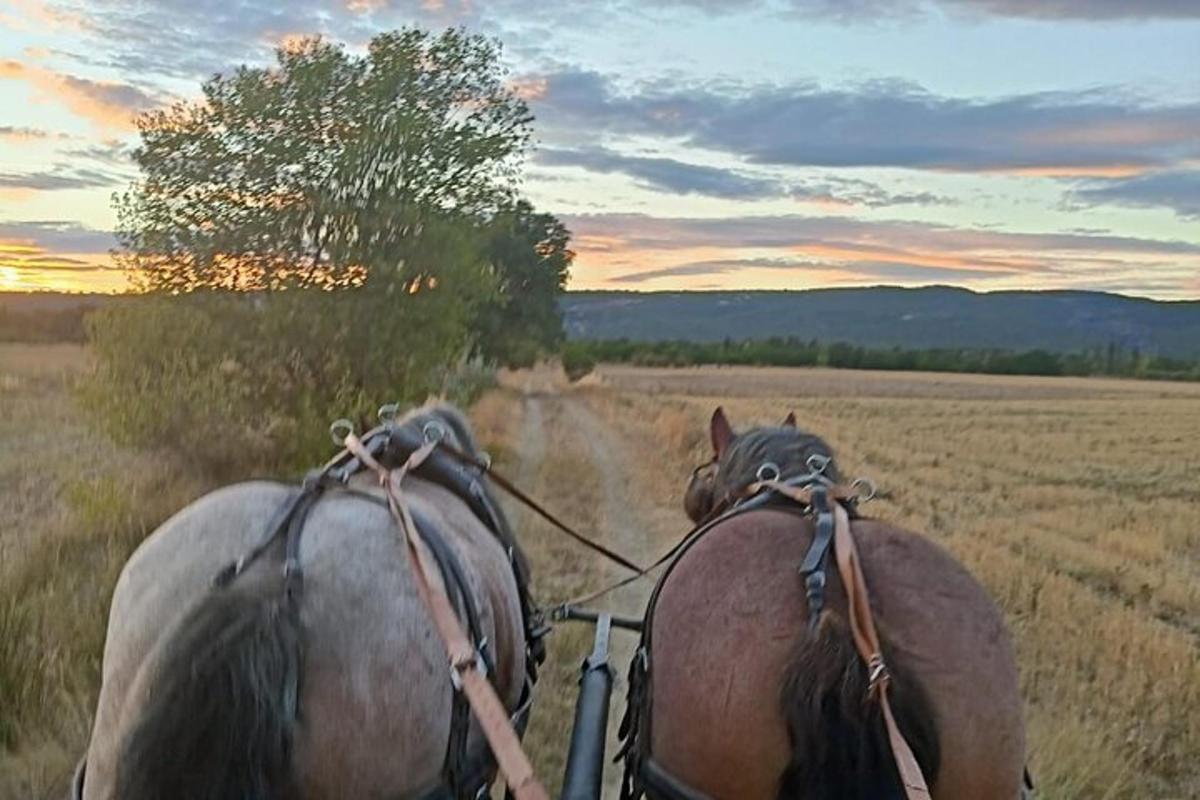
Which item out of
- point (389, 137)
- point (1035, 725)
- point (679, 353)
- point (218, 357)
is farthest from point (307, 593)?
point (679, 353)

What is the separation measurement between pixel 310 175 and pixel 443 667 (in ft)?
33.6

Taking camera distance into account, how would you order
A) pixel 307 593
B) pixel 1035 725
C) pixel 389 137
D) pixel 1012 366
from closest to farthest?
1. pixel 307 593
2. pixel 1035 725
3. pixel 389 137
4. pixel 1012 366

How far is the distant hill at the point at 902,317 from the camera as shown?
519ft

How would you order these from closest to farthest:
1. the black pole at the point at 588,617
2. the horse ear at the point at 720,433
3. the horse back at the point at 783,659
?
1. the horse back at the point at 783,659
2. the black pole at the point at 588,617
3. the horse ear at the point at 720,433

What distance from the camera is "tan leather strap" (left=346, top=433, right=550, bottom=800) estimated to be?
266 centimetres

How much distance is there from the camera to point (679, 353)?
84.1 m

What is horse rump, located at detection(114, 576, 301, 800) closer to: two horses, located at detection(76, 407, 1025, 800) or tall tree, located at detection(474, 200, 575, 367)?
two horses, located at detection(76, 407, 1025, 800)

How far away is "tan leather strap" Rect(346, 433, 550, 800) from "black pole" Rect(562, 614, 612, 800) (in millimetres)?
961

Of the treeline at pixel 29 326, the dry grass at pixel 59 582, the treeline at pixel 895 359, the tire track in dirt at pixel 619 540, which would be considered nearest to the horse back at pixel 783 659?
the tire track in dirt at pixel 619 540

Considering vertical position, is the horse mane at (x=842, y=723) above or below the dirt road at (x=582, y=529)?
above

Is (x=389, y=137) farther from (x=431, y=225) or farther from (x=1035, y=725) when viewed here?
(x=1035, y=725)

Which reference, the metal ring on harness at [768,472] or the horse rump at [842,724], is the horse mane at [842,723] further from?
the metal ring on harness at [768,472]

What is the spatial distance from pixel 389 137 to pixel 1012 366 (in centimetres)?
7486

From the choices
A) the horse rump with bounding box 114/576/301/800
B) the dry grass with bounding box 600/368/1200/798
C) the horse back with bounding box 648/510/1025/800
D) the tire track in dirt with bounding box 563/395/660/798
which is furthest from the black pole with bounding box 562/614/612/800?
the dry grass with bounding box 600/368/1200/798
